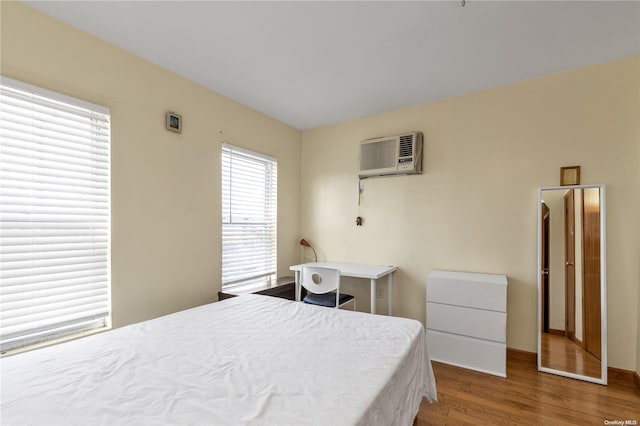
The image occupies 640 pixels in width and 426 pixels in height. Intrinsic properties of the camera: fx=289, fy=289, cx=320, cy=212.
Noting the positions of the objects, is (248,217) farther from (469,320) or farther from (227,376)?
(469,320)

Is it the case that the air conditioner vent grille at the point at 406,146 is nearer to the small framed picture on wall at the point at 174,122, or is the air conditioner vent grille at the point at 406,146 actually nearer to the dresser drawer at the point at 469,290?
the dresser drawer at the point at 469,290

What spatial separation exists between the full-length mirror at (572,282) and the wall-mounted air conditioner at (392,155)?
3.87ft

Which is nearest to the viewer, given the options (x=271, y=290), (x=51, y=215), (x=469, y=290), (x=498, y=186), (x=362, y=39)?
(x=51, y=215)

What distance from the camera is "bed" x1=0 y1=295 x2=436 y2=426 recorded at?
951mm

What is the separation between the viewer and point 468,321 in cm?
257

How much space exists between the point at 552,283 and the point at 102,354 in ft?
10.7

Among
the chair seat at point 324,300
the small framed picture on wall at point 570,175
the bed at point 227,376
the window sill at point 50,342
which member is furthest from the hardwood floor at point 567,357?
the window sill at point 50,342

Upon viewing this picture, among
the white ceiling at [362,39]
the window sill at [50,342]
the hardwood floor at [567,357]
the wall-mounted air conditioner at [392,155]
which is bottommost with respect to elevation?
the hardwood floor at [567,357]

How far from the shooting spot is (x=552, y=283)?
2525 mm

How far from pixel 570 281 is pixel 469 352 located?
1.05 meters

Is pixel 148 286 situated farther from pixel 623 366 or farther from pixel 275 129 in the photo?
pixel 623 366

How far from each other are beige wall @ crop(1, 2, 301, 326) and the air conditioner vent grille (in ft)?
5.91

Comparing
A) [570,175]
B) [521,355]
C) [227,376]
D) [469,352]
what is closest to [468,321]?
[469,352]

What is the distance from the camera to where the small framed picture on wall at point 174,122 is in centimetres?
245
